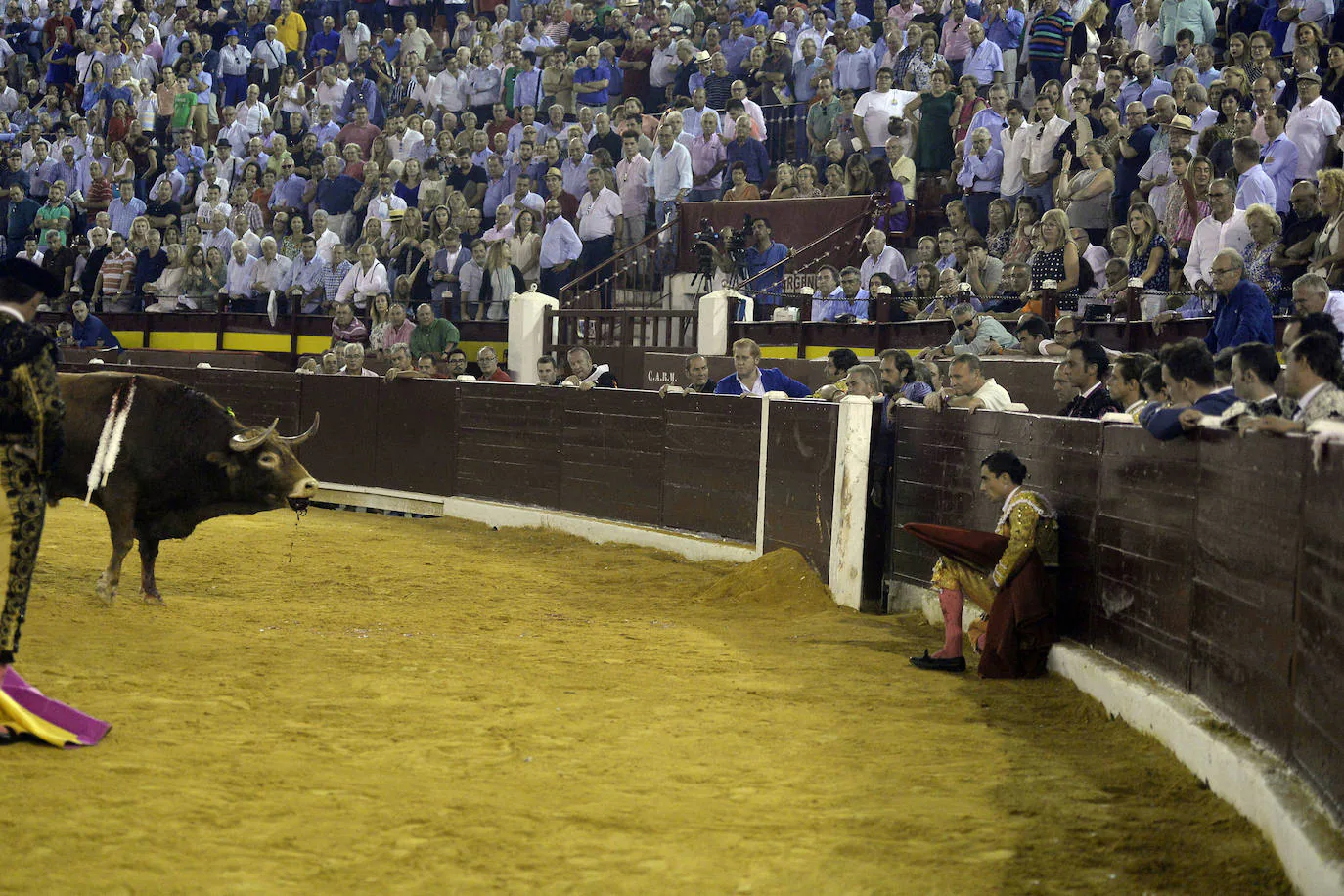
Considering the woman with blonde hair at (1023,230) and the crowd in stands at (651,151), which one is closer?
the crowd in stands at (651,151)

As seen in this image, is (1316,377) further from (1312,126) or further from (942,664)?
(1312,126)

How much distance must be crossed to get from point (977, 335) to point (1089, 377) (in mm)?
3106

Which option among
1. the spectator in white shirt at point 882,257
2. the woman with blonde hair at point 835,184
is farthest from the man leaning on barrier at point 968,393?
the woman with blonde hair at point 835,184

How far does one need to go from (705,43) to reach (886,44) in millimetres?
3009

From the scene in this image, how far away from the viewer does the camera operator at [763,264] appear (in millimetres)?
14086

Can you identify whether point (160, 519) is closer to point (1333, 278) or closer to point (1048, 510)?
point (1048, 510)

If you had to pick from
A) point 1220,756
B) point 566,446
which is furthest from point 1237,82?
point 1220,756

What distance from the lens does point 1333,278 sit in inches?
311

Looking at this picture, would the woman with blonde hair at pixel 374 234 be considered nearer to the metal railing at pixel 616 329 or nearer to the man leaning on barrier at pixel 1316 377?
the metal railing at pixel 616 329

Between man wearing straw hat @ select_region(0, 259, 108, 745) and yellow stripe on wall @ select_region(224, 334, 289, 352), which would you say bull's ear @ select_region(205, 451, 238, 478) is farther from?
yellow stripe on wall @ select_region(224, 334, 289, 352)

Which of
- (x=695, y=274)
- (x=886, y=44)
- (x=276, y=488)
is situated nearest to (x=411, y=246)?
(x=695, y=274)

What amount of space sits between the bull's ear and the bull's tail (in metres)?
0.48

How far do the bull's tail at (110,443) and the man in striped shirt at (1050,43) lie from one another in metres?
9.41

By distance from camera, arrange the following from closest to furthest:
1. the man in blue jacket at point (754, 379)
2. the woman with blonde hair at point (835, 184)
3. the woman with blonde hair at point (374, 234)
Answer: the man in blue jacket at point (754, 379)
the woman with blonde hair at point (835, 184)
the woman with blonde hair at point (374, 234)
